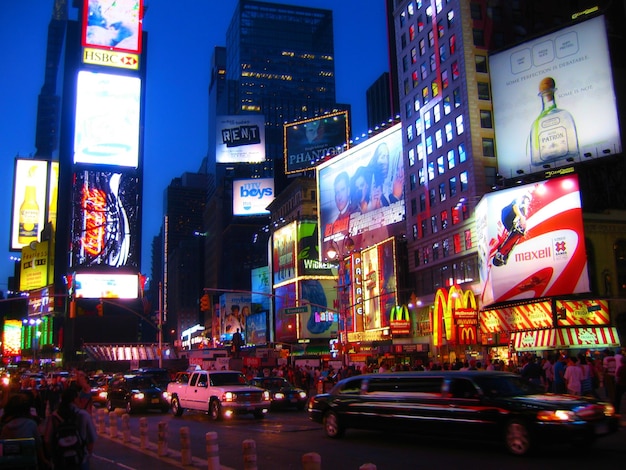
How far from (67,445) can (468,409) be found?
333 inches

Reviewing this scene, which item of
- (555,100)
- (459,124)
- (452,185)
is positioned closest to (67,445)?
(555,100)

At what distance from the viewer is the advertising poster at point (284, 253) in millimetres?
90850

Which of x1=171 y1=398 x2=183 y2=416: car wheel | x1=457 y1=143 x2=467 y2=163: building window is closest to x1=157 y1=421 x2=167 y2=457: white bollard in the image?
x1=171 y1=398 x2=183 y2=416: car wheel

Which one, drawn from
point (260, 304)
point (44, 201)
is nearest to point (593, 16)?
point (260, 304)

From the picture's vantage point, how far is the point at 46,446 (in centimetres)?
780

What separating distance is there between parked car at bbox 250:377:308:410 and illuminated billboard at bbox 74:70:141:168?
233ft

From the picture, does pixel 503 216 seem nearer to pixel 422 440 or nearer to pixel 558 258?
pixel 558 258

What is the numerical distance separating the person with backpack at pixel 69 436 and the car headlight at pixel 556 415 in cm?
826

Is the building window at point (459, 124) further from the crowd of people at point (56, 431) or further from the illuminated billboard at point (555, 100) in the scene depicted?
the crowd of people at point (56, 431)

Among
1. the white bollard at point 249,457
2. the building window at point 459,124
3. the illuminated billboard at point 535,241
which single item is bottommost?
the white bollard at point 249,457

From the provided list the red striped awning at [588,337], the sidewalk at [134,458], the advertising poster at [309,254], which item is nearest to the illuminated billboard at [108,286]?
the advertising poster at [309,254]

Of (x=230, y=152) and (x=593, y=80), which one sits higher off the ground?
(x=230, y=152)

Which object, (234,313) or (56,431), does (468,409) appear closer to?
(56,431)

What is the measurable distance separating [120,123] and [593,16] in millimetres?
64399
